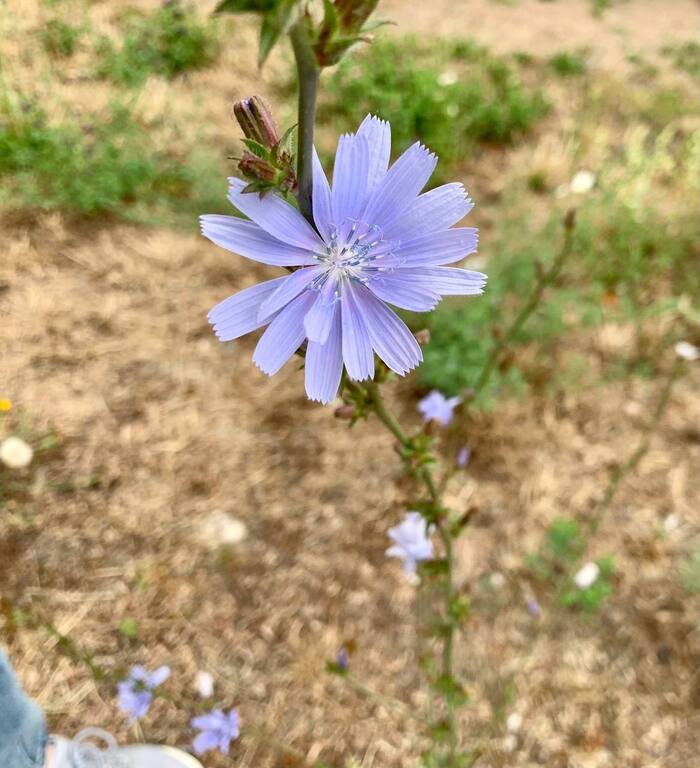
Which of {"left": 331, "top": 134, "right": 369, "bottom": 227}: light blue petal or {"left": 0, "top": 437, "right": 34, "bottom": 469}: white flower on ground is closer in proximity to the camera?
{"left": 331, "top": 134, "right": 369, "bottom": 227}: light blue petal

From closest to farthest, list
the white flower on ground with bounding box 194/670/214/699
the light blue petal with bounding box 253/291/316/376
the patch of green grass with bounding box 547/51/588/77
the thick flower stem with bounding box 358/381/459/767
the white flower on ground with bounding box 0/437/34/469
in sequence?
the light blue petal with bounding box 253/291/316/376 < the thick flower stem with bounding box 358/381/459/767 < the white flower on ground with bounding box 194/670/214/699 < the white flower on ground with bounding box 0/437/34/469 < the patch of green grass with bounding box 547/51/588/77

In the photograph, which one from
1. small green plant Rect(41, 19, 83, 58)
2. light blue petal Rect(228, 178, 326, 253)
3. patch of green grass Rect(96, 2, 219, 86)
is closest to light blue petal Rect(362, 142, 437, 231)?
light blue petal Rect(228, 178, 326, 253)

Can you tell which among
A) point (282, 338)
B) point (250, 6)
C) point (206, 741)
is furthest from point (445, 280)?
point (206, 741)

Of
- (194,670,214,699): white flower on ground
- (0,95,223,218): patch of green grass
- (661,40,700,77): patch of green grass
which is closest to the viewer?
(194,670,214,699): white flower on ground

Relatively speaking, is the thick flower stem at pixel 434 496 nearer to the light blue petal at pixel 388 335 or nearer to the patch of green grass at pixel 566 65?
the light blue petal at pixel 388 335

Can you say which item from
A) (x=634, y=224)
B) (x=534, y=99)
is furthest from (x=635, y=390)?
(x=534, y=99)

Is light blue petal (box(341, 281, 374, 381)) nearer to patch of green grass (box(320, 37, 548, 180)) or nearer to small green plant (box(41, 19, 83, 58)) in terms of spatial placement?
patch of green grass (box(320, 37, 548, 180))

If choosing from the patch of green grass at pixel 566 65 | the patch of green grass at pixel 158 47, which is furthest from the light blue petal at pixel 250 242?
the patch of green grass at pixel 566 65

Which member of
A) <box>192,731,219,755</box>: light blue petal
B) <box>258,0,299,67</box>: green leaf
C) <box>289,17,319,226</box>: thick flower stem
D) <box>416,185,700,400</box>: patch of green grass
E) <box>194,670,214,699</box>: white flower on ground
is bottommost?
<box>194,670,214,699</box>: white flower on ground
